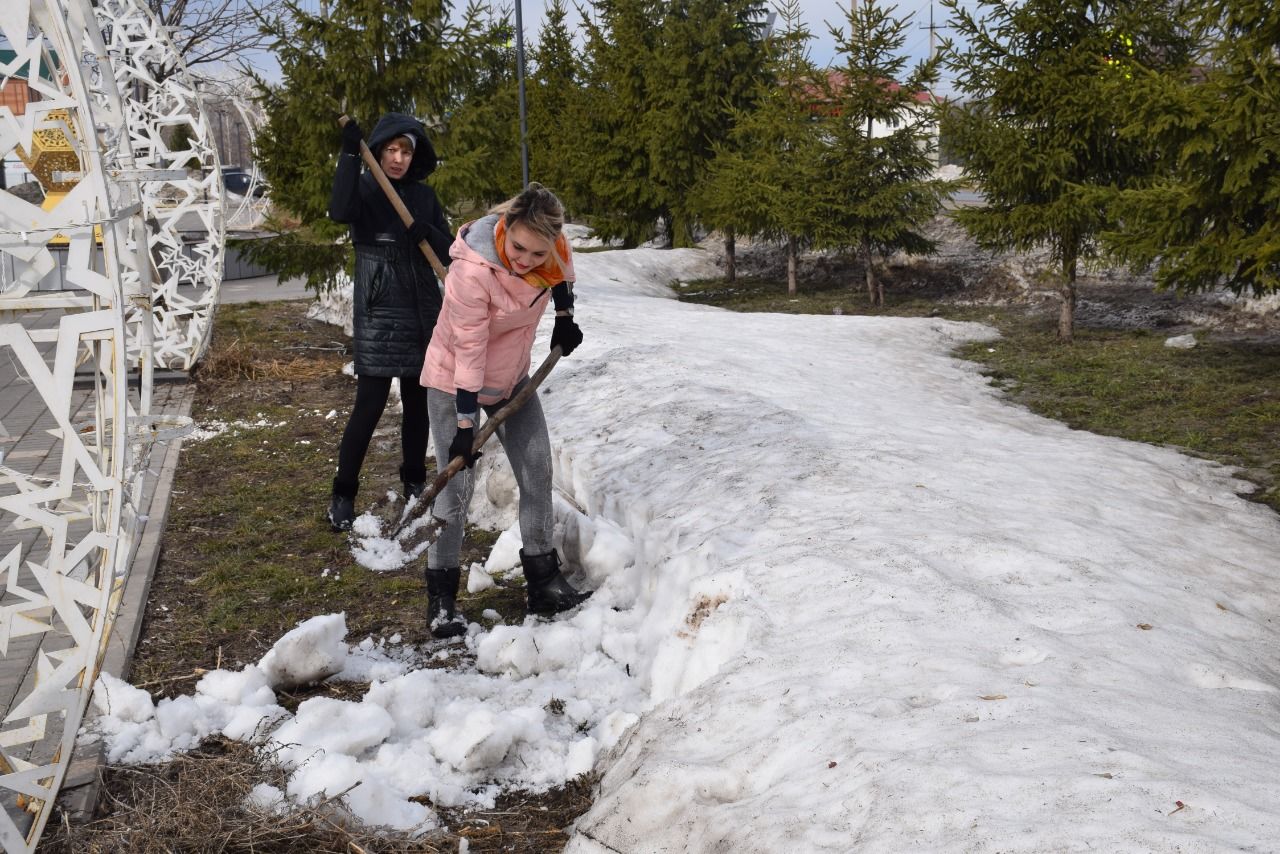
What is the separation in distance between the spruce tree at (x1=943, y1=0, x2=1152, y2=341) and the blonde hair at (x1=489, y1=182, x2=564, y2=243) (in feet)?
26.3

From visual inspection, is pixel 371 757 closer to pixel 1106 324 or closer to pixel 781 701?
pixel 781 701

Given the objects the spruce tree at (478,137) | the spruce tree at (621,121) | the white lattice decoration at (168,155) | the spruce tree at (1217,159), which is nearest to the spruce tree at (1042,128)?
the spruce tree at (1217,159)

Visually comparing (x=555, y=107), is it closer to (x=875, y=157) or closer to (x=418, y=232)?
(x=875, y=157)

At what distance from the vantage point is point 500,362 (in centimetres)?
453

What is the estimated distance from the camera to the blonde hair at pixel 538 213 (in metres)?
4.12

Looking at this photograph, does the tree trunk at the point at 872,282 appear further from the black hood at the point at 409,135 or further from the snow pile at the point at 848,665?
the black hood at the point at 409,135

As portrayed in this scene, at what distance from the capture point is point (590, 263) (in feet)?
53.8

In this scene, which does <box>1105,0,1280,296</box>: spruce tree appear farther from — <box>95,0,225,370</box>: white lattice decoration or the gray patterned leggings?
<box>95,0,225,370</box>: white lattice decoration

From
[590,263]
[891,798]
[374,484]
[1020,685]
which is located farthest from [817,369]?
[590,263]

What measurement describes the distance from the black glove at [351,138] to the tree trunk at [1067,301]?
313 inches

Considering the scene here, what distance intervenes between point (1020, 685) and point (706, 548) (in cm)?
162

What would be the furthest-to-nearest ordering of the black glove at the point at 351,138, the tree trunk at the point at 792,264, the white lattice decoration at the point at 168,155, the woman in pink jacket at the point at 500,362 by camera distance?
the tree trunk at the point at 792,264 < the white lattice decoration at the point at 168,155 < the black glove at the point at 351,138 < the woman in pink jacket at the point at 500,362

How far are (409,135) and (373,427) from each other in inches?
61.3

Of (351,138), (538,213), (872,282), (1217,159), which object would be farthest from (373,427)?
(872,282)
